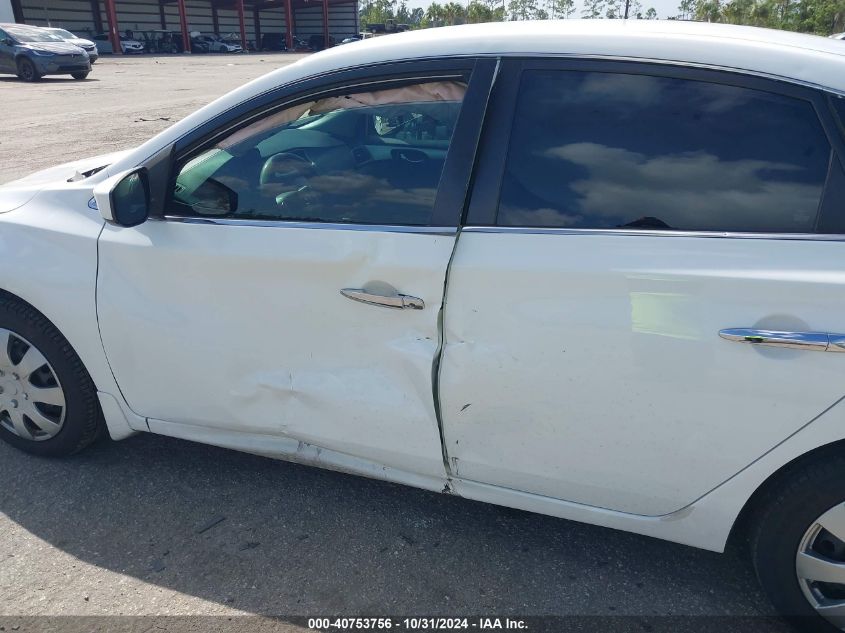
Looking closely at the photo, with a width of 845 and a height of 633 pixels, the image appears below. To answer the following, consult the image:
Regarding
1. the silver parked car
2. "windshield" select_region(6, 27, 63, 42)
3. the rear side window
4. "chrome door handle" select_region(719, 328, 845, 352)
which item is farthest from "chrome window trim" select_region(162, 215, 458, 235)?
"windshield" select_region(6, 27, 63, 42)

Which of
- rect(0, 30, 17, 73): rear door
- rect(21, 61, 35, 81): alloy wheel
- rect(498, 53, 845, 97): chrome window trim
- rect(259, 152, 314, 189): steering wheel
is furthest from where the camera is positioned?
rect(0, 30, 17, 73): rear door

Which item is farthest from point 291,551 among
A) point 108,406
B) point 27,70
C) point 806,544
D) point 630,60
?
point 27,70

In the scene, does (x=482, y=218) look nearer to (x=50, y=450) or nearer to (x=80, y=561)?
(x=80, y=561)

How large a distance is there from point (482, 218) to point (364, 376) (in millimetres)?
647

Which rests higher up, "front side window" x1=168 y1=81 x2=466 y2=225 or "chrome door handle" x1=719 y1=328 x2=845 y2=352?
"front side window" x1=168 y1=81 x2=466 y2=225

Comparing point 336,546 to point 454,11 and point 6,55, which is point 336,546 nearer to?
point 6,55

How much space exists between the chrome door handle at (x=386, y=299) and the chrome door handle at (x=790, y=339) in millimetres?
869

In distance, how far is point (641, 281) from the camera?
1.91 m

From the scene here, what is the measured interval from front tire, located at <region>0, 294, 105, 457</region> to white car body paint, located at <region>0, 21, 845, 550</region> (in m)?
0.10

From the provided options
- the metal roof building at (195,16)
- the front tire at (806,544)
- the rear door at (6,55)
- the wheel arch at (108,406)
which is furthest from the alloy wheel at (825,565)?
the metal roof building at (195,16)

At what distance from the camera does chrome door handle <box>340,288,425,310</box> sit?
2123 mm

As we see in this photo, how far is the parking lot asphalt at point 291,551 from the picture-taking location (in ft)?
7.47

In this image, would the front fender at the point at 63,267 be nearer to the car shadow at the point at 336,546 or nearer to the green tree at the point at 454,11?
the car shadow at the point at 336,546

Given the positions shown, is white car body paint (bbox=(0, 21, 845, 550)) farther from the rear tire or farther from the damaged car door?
the rear tire
